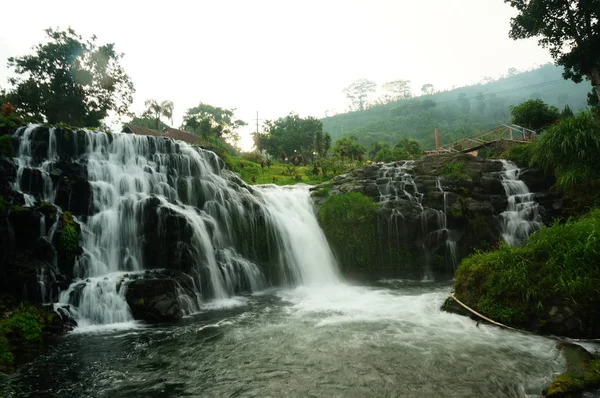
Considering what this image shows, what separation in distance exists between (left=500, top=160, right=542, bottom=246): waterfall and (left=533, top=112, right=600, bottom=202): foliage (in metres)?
1.39

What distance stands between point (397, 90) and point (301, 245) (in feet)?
430

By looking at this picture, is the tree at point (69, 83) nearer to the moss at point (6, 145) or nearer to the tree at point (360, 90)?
the moss at point (6, 145)

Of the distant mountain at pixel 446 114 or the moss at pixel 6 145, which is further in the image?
the distant mountain at pixel 446 114

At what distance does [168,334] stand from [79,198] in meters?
6.36

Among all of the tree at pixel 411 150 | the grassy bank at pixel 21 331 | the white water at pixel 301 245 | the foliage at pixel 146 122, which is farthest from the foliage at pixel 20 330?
the foliage at pixel 146 122

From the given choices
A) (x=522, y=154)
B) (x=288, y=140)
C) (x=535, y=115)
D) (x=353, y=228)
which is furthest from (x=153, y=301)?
(x=288, y=140)

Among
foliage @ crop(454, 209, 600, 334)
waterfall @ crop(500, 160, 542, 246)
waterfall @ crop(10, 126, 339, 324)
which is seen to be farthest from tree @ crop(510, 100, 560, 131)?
foliage @ crop(454, 209, 600, 334)

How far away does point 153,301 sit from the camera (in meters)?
8.31

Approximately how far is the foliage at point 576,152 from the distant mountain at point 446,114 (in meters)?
53.3

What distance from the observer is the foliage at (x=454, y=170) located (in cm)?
1567

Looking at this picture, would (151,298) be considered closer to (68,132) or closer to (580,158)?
(68,132)

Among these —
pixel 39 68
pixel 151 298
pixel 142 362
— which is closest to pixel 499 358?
pixel 142 362

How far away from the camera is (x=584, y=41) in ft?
54.3

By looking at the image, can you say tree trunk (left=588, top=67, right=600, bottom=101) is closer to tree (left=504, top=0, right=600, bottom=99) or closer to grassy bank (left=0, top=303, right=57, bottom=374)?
tree (left=504, top=0, right=600, bottom=99)
